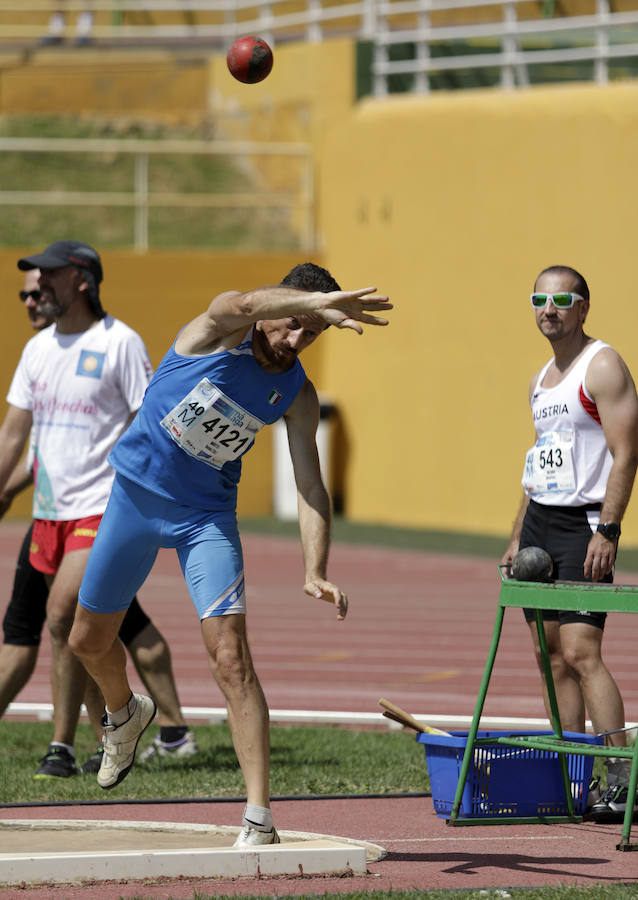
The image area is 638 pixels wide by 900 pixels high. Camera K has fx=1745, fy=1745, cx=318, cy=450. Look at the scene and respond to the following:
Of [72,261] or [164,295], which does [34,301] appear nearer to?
[72,261]

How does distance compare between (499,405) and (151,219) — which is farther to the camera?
(151,219)

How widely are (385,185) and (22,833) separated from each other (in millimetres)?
15635

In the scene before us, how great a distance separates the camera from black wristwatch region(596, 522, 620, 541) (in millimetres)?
6629

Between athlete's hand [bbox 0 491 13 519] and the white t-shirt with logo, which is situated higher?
the white t-shirt with logo

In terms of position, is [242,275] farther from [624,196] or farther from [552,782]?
[552,782]

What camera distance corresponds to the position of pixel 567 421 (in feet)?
22.7

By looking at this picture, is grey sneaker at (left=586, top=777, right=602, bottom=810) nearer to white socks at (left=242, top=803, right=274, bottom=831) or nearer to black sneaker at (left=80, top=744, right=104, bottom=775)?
white socks at (left=242, top=803, right=274, bottom=831)

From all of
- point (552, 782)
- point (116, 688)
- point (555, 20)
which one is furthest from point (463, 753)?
point (555, 20)

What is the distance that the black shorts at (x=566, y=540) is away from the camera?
6840 millimetres

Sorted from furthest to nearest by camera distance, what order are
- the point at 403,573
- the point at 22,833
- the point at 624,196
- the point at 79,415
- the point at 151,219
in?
the point at 151,219 → the point at 624,196 → the point at 403,573 → the point at 79,415 → the point at 22,833

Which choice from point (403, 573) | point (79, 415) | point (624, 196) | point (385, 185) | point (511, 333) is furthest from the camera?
point (385, 185)

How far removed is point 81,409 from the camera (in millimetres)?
7656

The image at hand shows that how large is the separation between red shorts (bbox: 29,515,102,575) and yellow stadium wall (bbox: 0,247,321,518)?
1334 cm

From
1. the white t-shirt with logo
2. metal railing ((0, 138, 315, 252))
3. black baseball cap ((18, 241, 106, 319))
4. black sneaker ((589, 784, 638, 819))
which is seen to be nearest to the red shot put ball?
black baseball cap ((18, 241, 106, 319))
